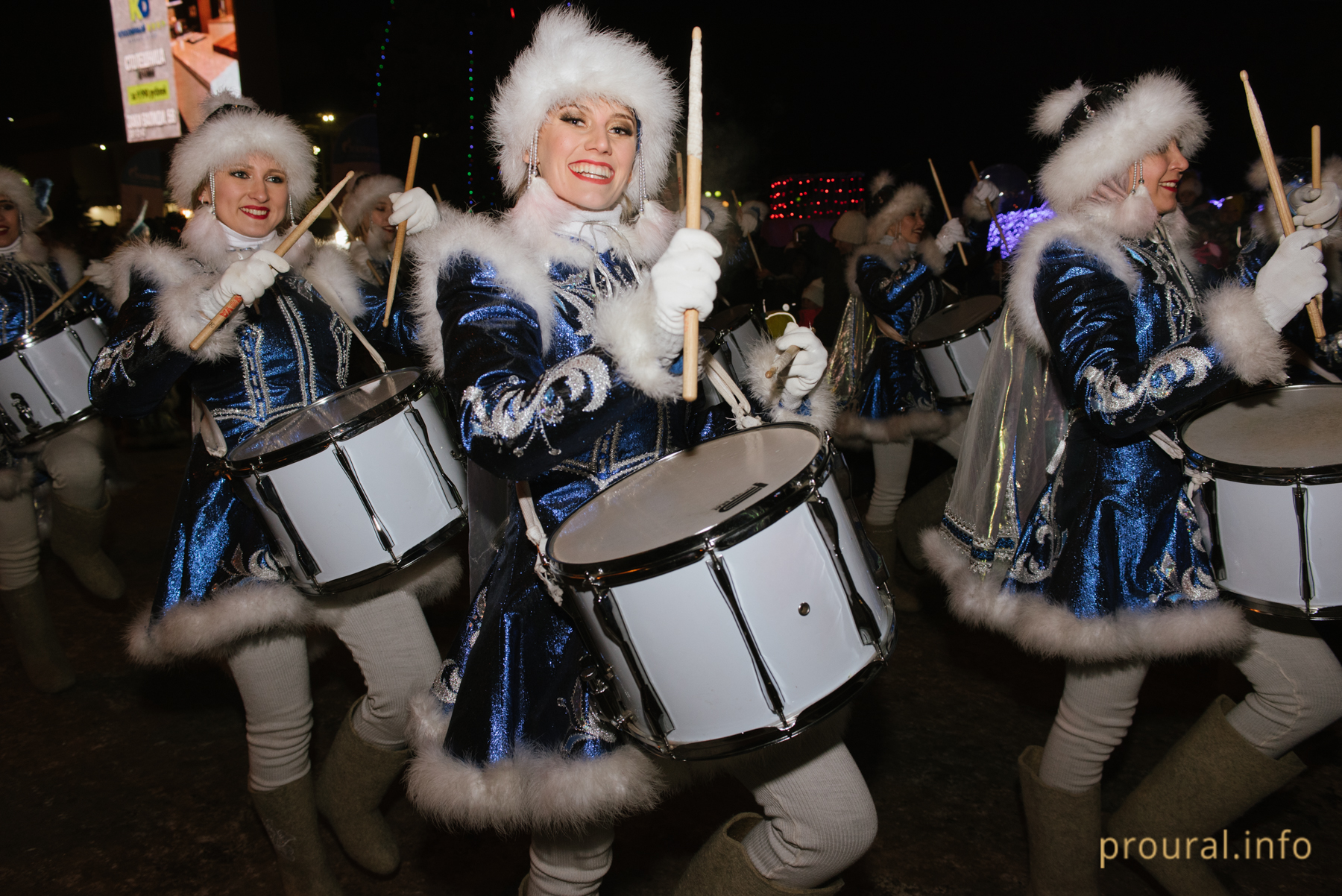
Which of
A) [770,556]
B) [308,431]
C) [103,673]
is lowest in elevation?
[103,673]

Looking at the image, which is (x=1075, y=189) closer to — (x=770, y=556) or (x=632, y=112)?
(x=632, y=112)

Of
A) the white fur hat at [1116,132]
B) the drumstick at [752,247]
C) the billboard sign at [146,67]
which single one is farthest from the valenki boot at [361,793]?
the billboard sign at [146,67]

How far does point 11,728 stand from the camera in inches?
133

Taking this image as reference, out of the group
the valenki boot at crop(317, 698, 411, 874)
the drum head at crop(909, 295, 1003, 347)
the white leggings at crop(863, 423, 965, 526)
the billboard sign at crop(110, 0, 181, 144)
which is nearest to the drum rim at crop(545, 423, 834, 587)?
the valenki boot at crop(317, 698, 411, 874)

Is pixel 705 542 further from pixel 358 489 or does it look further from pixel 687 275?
pixel 358 489

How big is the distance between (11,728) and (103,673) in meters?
0.44

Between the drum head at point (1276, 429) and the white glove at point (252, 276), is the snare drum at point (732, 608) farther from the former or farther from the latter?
the white glove at point (252, 276)

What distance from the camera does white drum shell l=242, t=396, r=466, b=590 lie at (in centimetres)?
193

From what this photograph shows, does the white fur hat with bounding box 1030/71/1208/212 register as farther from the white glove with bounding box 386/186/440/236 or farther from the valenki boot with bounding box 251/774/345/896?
the valenki boot with bounding box 251/774/345/896

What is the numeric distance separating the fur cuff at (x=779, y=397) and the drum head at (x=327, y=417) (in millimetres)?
862

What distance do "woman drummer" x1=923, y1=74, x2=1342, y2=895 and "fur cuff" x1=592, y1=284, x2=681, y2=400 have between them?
3.26 feet

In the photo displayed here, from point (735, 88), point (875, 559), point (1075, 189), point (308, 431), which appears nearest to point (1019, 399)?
point (1075, 189)

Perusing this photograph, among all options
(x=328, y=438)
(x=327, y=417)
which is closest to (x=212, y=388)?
(x=327, y=417)

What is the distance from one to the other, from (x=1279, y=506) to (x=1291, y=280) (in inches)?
17.6
